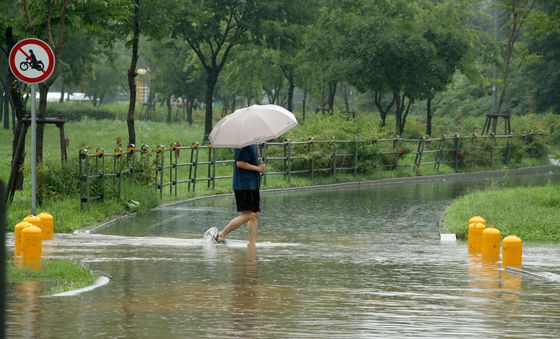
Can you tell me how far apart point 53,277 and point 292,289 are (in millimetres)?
2350

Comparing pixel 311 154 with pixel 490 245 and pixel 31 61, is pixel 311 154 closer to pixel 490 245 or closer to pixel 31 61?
pixel 31 61

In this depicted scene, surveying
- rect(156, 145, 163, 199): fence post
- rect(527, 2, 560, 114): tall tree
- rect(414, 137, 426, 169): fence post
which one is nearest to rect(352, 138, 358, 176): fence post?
rect(414, 137, 426, 169): fence post

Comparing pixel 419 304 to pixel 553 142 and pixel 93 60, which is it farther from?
pixel 93 60

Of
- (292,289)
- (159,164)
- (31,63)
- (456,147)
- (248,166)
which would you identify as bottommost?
(292,289)

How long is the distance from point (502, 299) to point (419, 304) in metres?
0.92

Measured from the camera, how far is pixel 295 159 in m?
36.5

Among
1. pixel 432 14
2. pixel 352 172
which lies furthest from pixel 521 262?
pixel 432 14

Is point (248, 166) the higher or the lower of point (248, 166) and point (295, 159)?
the higher

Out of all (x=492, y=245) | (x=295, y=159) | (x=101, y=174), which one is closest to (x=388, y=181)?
(x=295, y=159)

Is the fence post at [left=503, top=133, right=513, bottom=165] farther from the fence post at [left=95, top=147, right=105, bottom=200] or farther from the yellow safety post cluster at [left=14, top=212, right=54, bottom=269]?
the yellow safety post cluster at [left=14, top=212, right=54, bottom=269]

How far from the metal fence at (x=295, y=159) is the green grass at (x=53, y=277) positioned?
370 inches

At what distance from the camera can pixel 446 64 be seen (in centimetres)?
4794

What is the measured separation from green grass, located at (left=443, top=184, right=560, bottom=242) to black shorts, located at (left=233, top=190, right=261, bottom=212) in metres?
4.33

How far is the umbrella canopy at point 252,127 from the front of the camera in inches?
658
